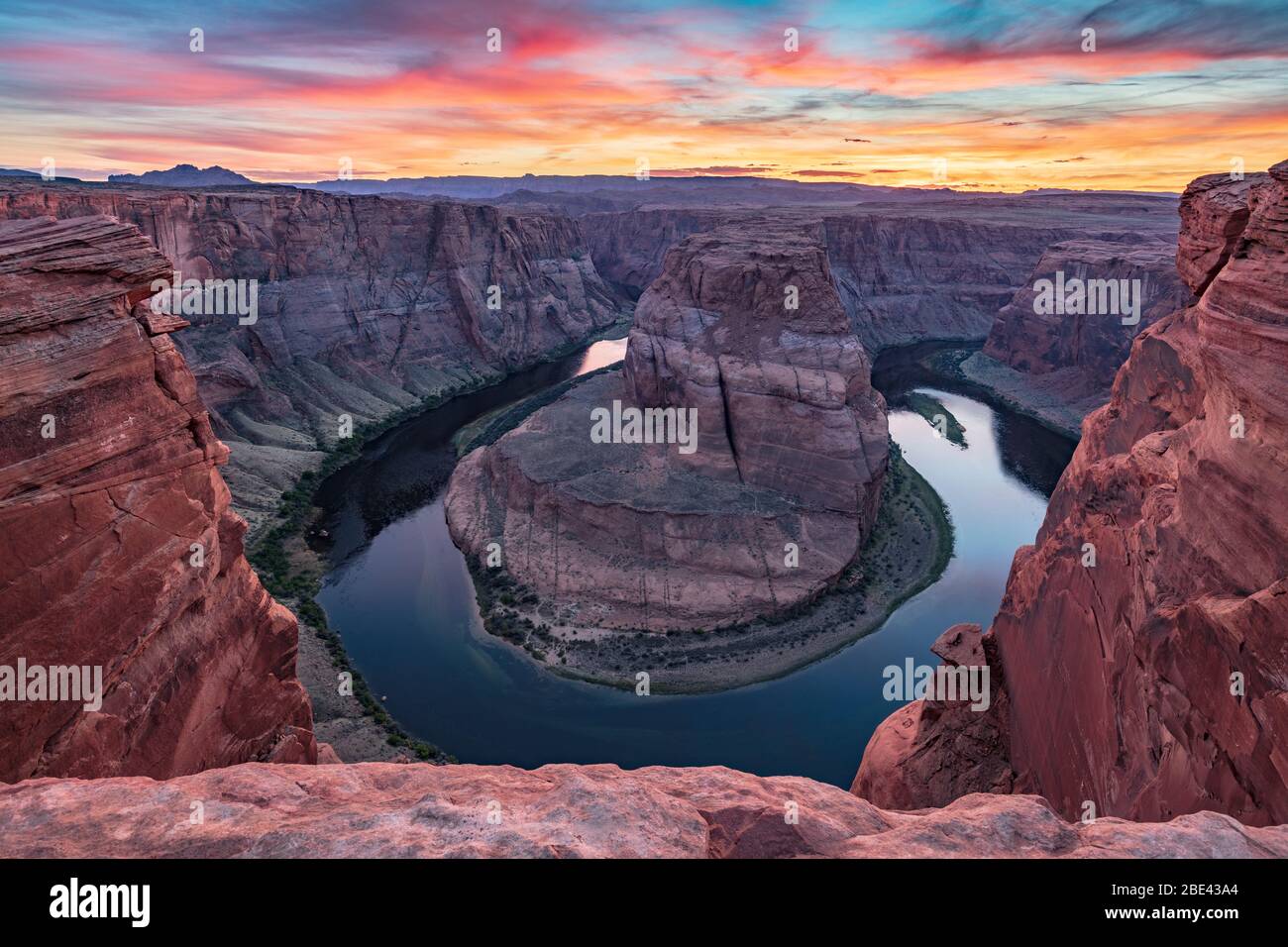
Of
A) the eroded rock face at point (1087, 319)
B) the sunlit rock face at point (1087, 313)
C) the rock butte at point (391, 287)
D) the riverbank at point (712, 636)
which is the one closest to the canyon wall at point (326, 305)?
the rock butte at point (391, 287)

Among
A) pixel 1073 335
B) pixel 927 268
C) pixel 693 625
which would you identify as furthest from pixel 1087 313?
pixel 693 625

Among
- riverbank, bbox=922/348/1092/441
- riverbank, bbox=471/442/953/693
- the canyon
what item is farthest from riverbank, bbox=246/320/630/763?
riverbank, bbox=922/348/1092/441

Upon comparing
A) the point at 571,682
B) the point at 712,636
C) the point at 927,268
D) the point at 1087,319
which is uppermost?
the point at 927,268

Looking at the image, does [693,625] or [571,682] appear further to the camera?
[693,625]

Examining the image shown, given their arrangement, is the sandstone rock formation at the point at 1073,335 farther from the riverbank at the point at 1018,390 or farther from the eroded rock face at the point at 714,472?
the eroded rock face at the point at 714,472

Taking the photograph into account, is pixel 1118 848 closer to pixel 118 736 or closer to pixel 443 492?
pixel 118 736

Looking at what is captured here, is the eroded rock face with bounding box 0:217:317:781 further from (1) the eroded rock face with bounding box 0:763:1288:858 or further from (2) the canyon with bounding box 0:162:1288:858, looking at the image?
(1) the eroded rock face with bounding box 0:763:1288:858

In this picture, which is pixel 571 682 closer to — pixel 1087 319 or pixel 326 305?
pixel 326 305
